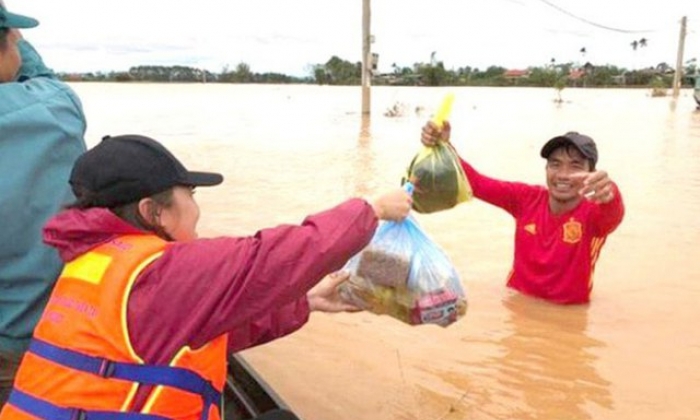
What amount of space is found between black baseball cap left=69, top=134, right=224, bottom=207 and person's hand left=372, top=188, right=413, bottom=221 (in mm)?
528

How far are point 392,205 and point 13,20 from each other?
1202mm

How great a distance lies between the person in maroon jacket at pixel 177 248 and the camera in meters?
1.63

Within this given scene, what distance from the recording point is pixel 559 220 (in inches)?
169

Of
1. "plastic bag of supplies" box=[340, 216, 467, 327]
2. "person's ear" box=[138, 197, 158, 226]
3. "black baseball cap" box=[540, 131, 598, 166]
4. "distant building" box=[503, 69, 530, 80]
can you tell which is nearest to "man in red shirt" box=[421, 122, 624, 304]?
"black baseball cap" box=[540, 131, 598, 166]

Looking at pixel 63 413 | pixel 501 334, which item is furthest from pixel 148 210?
pixel 501 334

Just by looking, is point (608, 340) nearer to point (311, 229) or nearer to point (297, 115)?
point (311, 229)

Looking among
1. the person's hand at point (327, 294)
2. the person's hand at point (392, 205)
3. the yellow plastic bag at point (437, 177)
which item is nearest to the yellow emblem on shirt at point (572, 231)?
the yellow plastic bag at point (437, 177)

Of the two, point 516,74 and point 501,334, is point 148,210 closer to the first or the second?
point 501,334

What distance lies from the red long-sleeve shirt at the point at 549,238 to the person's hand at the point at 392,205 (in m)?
2.13

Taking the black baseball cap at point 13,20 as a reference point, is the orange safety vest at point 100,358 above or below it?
below

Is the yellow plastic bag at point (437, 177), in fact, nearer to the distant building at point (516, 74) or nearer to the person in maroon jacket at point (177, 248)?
the person in maroon jacket at point (177, 248)

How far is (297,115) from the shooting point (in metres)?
26.9

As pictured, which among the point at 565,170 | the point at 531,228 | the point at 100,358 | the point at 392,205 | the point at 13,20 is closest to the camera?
the point at 100,358

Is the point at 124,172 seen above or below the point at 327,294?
above
